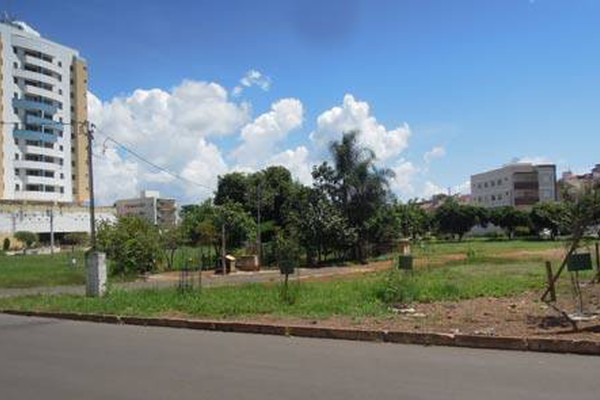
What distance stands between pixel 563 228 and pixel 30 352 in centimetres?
1195

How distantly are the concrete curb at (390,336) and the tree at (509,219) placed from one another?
334 ft

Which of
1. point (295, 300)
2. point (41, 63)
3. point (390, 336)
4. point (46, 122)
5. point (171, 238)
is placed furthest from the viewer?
point (41, 63)

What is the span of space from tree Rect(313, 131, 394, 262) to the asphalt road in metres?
40.3

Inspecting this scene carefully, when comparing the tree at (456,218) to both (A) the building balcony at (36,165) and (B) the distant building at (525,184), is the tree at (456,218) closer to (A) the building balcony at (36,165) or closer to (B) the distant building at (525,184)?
(B) the distant building at (525,184)

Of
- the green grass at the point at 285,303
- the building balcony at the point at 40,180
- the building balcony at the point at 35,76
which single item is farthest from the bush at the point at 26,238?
the green grass at the point at 285,303

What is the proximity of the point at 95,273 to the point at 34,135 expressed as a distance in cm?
11137

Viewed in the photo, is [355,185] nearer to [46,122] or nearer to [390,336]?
[46,122]

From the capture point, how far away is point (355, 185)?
179ft

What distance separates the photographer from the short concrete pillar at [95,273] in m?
25.0

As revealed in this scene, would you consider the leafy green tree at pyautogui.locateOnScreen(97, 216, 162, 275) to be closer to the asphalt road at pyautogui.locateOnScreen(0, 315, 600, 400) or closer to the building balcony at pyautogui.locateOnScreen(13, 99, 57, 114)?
the asphalt road at pyautogui.locateOnScreen(0, 315, 600, 400)

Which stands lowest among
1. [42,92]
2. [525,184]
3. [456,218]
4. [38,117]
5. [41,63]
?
[456,218]

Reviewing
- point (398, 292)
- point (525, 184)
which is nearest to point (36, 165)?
point (525, 184)

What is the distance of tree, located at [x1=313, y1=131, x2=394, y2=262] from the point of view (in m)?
54.4

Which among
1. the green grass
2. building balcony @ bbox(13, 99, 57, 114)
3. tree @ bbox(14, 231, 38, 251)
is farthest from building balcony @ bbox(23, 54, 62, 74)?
the green grass
